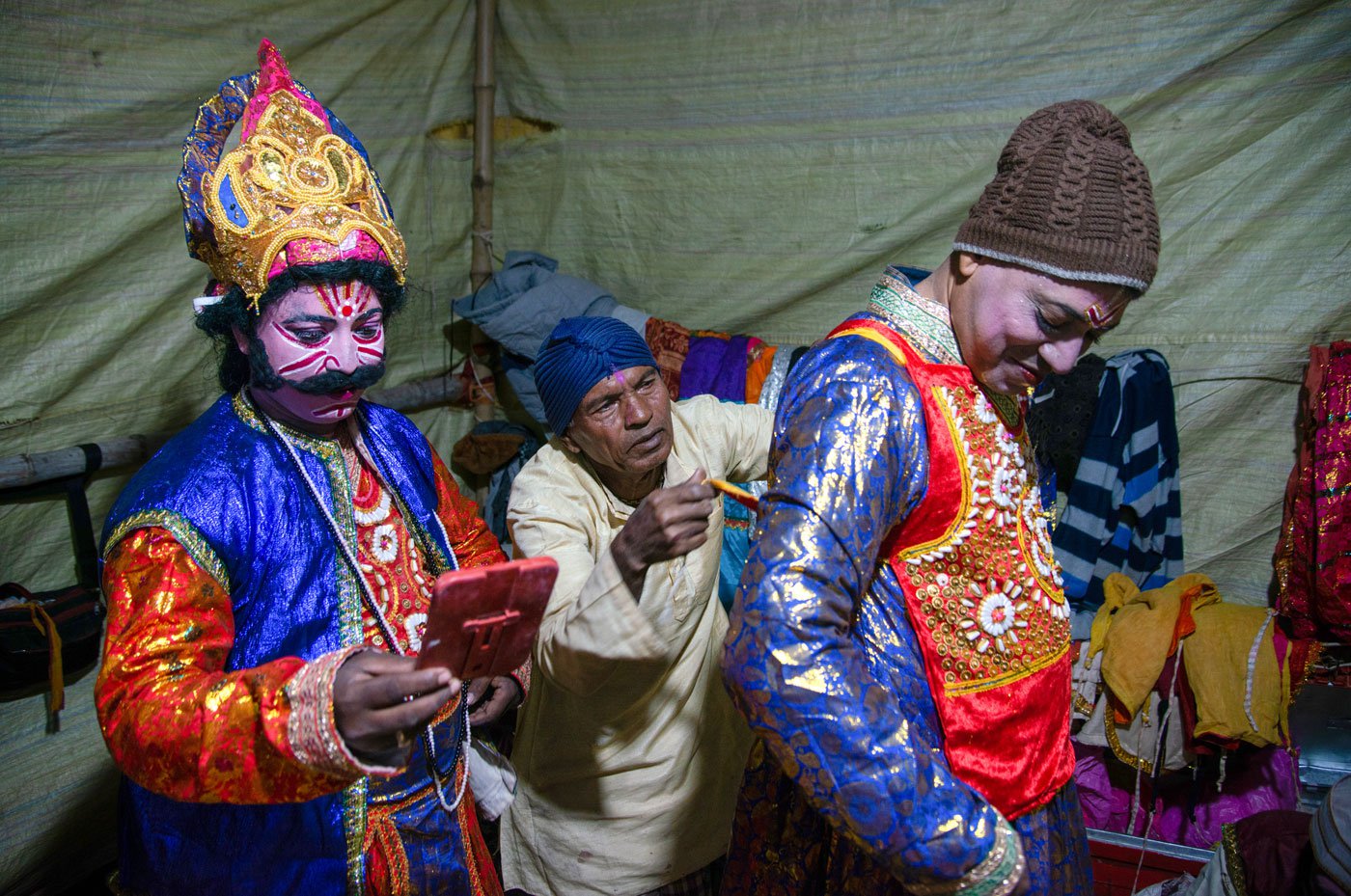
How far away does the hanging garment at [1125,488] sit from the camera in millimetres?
2977

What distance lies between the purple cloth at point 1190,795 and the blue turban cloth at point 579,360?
1901 millimetres

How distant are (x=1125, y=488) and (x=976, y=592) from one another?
6.27ft

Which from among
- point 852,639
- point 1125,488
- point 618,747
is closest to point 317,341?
point 852,639

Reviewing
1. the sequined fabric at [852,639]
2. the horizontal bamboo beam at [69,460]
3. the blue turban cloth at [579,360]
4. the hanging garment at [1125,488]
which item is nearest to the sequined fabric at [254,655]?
the blue turban cloth at [579,360]

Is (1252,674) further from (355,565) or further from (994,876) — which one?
(355,565)

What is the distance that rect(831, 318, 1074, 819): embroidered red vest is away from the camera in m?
1.37

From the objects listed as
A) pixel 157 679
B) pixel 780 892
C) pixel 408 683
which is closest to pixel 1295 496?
pixel 780 892

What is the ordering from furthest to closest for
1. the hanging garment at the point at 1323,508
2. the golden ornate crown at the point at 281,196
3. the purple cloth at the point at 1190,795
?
1. the purple cloth at the point at 1190,795
2. the hanging garment at the point at 1323,508
3. the golden ornate crown at the point at 281,196

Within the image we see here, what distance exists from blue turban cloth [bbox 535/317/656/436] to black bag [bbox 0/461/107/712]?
1485 mm

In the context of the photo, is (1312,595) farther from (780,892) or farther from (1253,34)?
(780,892)

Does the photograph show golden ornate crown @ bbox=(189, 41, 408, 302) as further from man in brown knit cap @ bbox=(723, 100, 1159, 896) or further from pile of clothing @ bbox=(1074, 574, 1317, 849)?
pile of clothing @ bbox=(1074, 574, 1317, 849)

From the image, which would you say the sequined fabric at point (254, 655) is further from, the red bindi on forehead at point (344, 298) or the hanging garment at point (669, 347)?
the hanging garment at point (669, 347)

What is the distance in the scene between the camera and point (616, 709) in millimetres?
2219

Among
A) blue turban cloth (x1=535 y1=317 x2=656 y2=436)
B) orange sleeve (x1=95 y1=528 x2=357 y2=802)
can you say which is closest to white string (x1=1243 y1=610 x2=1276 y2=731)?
blue turban cloth (x1=535 y1=317 x2=656 y2=436)
